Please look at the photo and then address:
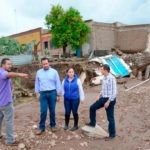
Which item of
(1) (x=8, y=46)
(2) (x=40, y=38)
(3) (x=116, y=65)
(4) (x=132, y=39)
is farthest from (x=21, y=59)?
(2) (x=40, y=38)

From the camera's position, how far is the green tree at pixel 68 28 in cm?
3166

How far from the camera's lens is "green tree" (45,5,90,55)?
31656 millimetres

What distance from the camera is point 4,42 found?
28.0 meters

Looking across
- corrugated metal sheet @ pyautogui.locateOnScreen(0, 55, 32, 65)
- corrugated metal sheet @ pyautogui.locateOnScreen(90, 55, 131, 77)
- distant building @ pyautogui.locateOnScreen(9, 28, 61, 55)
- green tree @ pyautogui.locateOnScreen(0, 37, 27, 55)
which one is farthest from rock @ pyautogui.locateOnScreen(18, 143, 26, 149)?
distant building @ pyautogui.locateOnScreen(9, 28, 61, 55)

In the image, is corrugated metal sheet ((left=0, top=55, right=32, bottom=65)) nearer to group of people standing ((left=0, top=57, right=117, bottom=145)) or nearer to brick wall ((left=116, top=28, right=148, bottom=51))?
brick wall ((left=116, top=28, right=148, bottom=51))

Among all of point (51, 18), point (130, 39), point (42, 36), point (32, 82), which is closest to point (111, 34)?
point (130, 39)

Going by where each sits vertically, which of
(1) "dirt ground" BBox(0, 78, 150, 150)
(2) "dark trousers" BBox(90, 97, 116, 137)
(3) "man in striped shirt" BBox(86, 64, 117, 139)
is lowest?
(1) "dirt ground" BBox(0, 78, 150, 150)

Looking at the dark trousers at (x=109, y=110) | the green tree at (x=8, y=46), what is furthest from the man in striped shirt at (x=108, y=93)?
the green tree at (x=8, y=46)

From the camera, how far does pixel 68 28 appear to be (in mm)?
31875

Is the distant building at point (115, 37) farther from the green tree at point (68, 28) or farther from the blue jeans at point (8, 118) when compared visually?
the blue jeans at point (8, 118)

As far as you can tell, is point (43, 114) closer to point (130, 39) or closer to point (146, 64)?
point (146, 64)

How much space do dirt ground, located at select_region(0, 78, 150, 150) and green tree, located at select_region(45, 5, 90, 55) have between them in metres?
19.0

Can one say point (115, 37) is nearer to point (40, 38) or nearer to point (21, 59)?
point (40, 38)

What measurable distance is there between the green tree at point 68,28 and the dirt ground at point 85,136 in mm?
19035
